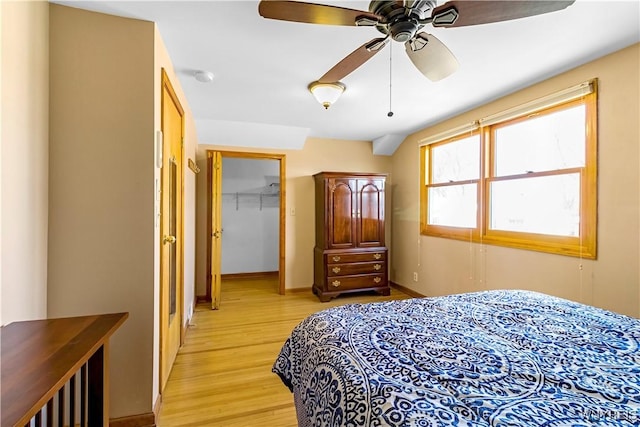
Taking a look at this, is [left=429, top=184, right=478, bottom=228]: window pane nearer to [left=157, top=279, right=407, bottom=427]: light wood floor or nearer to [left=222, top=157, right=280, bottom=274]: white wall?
[left=157, top=279, right=407, bottom=427]: light wood floor

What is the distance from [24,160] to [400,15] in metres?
1.72

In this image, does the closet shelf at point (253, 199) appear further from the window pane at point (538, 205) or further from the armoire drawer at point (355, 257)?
the window pane at point (538, 205)

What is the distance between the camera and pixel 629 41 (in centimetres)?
188

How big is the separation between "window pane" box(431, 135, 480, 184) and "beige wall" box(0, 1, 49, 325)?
3456mm

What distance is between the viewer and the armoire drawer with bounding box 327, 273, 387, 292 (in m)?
3.91

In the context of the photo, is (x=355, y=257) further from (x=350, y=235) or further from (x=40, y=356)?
(x=40, y=356)

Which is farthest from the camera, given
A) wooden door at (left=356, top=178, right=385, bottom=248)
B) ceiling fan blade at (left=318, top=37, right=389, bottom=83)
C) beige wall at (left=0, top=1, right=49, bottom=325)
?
Answer: wooden door at (left=356, top=178, right=385, bottom=248)

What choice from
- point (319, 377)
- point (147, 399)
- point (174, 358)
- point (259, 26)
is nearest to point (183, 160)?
point (259, 26)

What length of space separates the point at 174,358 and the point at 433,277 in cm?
294

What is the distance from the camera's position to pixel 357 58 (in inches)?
60.9

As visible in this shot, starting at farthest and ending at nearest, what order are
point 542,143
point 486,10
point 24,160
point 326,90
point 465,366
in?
point 542,143, point 326,90, point 24,160, point 486,10, point 465,366

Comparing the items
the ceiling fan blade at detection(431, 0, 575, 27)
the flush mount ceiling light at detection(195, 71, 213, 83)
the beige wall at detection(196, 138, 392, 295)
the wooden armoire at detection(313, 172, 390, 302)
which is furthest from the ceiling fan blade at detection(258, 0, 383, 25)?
the beige wall at detection(196, 138, 392, 295)

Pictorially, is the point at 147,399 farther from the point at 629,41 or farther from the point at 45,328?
the point at 629,41

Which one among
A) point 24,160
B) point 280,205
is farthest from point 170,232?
point 280,205
